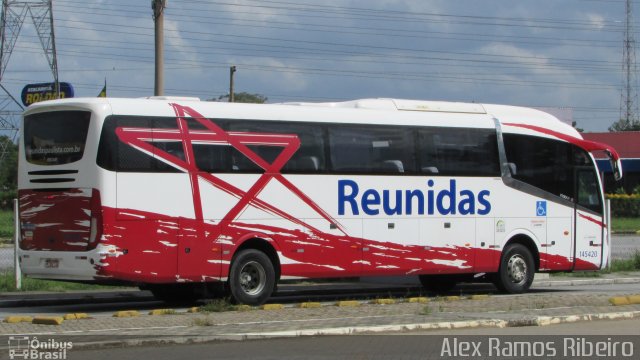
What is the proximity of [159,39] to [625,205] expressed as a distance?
45.3 metres

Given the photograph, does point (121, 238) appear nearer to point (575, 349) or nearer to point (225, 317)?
point (225, 317)

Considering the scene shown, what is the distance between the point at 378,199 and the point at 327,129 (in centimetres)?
164

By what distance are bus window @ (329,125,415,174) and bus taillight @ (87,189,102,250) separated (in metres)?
4.48

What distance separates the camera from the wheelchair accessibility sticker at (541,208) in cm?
2123

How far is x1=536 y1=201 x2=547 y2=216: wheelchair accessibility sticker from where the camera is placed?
21.2 metres

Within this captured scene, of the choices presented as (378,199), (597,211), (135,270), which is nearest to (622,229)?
(597,211)

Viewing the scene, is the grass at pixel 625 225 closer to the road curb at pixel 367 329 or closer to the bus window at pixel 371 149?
the bus window at pixel 371 149

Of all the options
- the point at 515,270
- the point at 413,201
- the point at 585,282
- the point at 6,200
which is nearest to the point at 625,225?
the point at 585,282

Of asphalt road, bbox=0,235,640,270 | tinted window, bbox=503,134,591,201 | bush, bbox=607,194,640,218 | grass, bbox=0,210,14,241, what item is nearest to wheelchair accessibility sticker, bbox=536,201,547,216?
tinted window, bbox=503,134,591,201

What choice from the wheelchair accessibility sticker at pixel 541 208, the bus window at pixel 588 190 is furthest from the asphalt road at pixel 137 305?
the bus window at pixel 588 190

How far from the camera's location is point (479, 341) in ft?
41.8

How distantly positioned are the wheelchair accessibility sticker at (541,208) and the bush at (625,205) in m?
42.6

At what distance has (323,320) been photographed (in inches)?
567

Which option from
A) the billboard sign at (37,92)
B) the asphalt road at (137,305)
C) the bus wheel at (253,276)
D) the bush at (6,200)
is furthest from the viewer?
Result: the bush at (6,200)
